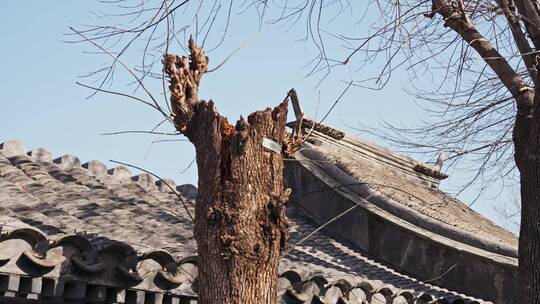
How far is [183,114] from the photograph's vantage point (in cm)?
492

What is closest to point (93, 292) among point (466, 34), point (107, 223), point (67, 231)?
point (67, 231)

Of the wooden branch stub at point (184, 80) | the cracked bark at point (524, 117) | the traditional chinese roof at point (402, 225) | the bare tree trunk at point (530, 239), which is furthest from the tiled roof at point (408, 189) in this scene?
the wooden branch stub at point (184, 80)

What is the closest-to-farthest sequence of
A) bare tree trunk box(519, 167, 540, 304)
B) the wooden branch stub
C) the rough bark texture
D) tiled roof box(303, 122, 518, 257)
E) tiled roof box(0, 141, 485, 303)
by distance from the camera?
the rough bark texture → the wooden branch stub → tiled roof box(0, 141, 485, 303) → bare tree trunk box(519, 167, 540, 304) → tiled roof box(303, 122, 518, 257)

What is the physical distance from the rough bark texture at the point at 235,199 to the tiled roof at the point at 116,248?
0.82 feet

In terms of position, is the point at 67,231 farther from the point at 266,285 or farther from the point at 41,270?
the point at 266,285

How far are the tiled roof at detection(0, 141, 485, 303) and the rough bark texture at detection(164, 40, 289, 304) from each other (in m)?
0.25

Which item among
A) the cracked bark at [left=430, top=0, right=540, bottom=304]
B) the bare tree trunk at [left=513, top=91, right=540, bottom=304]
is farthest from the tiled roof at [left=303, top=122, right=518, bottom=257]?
the bare tree trunk at [left=513, top=91, right=540, bottom=304]

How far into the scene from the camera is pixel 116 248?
5500mm

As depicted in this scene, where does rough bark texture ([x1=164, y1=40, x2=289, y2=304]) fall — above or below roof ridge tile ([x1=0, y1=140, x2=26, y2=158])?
below

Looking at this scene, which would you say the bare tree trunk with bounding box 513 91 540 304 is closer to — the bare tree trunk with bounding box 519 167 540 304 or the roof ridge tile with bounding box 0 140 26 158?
the bare tree trunk with bounding box 519 167 540 304

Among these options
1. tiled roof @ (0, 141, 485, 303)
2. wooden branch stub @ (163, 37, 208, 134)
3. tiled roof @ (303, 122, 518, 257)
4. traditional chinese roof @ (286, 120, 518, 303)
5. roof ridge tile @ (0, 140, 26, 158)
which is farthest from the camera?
tiled roof @ (303, 122, 518, 257)

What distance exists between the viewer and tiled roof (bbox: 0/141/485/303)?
5188mm

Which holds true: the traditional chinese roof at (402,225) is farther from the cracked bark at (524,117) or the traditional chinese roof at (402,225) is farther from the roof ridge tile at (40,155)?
the roof ridge tile at (40,155)

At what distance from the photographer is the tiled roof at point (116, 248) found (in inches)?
204
